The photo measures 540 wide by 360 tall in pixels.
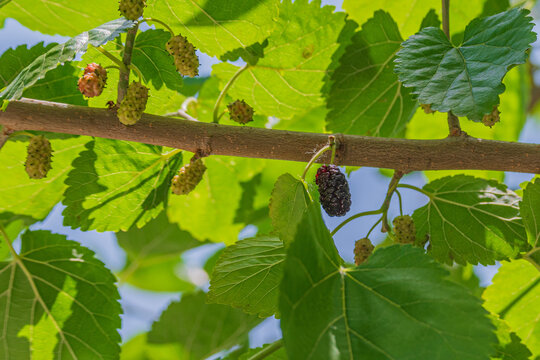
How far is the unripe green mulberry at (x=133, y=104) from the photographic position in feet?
2.55

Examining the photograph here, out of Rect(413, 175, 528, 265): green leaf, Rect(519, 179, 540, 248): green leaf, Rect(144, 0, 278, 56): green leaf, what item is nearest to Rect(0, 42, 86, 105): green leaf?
Rect(144, 0, 278, 56): green leaf

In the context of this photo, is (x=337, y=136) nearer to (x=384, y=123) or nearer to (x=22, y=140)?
(x=384, y=123)

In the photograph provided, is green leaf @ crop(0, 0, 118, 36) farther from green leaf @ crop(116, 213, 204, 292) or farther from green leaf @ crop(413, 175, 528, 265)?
green leaf @ crop(413, 175, 528, 265)

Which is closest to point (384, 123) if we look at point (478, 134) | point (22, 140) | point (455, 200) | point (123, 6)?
point (455, 200)

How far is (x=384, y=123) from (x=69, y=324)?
2.37ft

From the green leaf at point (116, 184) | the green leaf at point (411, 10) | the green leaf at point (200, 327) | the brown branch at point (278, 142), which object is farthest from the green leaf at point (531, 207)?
the green leaf at point (200, 327)

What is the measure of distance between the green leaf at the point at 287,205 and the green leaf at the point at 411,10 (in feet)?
1.94

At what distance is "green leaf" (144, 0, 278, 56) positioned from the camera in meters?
0.87

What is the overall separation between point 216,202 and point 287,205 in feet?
2.20

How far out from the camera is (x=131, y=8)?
0.76m

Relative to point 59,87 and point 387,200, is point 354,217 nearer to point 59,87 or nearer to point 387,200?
point 387,200

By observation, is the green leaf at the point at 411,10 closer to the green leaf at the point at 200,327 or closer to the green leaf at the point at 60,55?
the green leaf at the point at 60,55

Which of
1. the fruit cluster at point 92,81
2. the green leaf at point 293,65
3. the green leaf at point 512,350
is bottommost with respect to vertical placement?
the green leaf at point 512,350

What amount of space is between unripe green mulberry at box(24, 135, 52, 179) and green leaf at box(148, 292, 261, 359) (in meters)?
0.60
